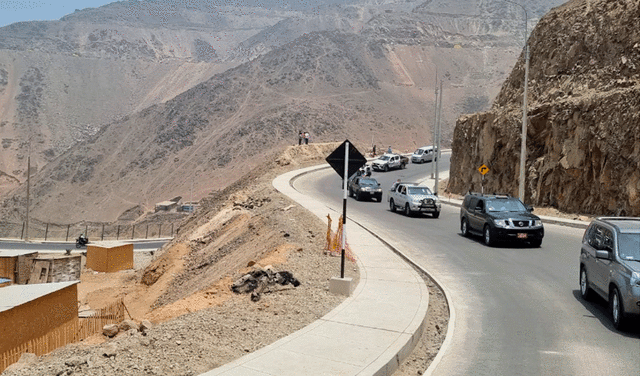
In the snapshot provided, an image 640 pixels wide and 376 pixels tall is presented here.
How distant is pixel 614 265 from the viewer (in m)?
10.1

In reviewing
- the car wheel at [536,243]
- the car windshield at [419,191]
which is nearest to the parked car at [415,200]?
the car windshield at [419,191]

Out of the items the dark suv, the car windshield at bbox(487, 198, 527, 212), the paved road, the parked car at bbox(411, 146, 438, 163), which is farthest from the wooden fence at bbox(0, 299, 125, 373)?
the parked car at bbox(411, 146, 438, 163)

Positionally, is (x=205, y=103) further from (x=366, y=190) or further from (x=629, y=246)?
(x=629, y=246)

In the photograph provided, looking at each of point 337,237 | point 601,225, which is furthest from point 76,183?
point 601,225

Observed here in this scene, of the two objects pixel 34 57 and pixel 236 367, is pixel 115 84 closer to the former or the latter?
pixel 34 57

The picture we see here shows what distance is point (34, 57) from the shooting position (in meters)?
142

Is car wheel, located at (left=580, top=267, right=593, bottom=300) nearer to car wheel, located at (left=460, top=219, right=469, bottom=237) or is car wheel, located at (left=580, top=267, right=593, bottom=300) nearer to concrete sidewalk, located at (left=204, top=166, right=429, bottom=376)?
concrete sidewalk, located at (left=204, top=166, right=429, bottom=376)

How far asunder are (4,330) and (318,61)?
114987 millimetres

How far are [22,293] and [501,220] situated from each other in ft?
45.8

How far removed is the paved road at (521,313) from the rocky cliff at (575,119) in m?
8.13

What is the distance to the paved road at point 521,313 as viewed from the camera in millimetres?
8078

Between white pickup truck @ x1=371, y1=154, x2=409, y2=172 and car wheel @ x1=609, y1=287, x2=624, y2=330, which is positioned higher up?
white pickup truck @ x1=371, y1=154, x2=409, y2=172

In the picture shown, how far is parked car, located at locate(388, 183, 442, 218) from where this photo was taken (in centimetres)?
3014

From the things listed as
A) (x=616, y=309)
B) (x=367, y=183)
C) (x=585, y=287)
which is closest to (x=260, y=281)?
(x=616, y=309)
